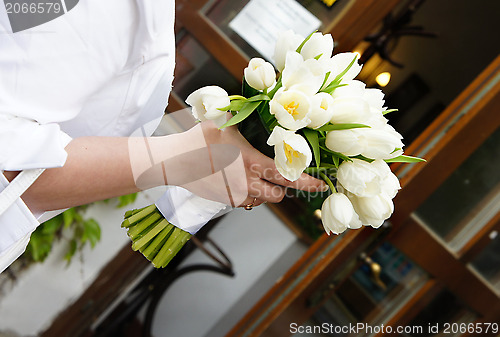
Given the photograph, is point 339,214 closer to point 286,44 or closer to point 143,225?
point 286,44

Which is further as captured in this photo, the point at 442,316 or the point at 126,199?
the point at 126,199

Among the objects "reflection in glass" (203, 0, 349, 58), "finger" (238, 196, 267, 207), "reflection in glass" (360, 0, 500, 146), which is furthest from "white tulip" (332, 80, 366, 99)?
"reflection in glass" (360, 0, 500, 146)

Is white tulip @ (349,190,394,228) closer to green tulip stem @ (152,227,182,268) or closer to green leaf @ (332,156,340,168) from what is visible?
green leaf @ (332,156,340,168)

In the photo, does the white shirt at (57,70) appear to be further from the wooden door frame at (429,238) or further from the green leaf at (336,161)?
the wooden door frame at (429,238)

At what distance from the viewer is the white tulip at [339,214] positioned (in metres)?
0.71

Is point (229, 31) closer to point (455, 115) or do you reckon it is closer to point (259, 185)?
point (455, 115)

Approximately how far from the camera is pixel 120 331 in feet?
7.59

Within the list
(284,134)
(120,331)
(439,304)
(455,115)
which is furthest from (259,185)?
(120,331)

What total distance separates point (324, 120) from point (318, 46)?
0.13 meters

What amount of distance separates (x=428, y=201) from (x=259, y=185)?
3.82 feet

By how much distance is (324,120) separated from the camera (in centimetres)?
65

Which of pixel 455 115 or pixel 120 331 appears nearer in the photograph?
pixel 455 115

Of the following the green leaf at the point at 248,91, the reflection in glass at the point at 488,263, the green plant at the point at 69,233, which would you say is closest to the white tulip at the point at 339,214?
the green leaf at the point at 248,91

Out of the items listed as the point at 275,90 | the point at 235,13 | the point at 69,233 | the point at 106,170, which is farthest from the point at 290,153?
the point at 69,233
